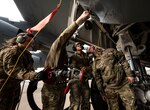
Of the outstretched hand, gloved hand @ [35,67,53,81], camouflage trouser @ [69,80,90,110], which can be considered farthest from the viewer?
camouflage trouser @ [69,80,90,110]

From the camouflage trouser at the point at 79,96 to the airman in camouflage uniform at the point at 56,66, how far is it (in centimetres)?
42

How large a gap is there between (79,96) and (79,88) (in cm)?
11

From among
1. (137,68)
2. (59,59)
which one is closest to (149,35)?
(137,68)

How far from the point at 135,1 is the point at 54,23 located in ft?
10.1

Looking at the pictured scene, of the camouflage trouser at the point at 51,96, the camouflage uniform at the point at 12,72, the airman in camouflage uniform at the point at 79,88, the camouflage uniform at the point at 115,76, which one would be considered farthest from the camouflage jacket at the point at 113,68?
the camouflage uniform at the point at 12,72

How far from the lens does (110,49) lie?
13.0ft

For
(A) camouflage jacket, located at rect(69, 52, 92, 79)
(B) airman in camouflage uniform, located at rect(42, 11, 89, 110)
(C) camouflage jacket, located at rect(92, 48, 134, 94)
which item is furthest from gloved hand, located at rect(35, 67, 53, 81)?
(A) camouflage jacket, located at rect(69, 52, 92, 79)

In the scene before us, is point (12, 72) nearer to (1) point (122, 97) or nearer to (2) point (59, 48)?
(2) point (59, 48)

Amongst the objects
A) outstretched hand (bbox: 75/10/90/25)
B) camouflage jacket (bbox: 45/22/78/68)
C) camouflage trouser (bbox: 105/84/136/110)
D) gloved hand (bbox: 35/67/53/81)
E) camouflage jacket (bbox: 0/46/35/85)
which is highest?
outstretched hand (bbox: 75/10/90/25)

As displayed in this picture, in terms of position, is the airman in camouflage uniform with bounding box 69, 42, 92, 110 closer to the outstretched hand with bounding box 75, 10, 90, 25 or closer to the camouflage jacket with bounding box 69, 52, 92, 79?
the camouflage jacket with bounding box 69, 52, 92, 79

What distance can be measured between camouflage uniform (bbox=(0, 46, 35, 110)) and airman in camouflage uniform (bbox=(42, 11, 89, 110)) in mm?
399

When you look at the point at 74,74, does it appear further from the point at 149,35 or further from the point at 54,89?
the point at 149,35

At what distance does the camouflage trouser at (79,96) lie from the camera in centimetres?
446

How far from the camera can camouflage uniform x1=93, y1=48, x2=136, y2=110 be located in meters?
3.80
